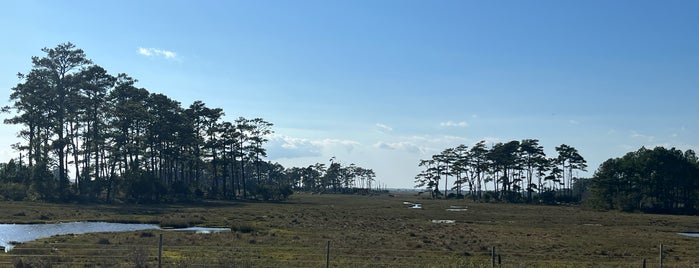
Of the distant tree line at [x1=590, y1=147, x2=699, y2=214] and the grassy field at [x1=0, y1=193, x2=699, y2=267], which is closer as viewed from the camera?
the grassy field at [x1=0, y1=193, x2=699, y2=267]

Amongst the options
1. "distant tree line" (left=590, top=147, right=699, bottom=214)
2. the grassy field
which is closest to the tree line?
the grassy field

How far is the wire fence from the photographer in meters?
16.6

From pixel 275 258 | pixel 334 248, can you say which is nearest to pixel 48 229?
pixel 334 248

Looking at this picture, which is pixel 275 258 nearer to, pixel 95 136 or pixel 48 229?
pixel 48 229

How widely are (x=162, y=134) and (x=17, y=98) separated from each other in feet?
71.8

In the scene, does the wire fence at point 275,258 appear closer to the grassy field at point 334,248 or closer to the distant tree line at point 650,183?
the grassy field at point 334,248

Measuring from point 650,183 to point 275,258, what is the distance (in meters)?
77.6

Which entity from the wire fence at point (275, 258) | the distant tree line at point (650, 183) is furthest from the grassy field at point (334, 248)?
the distant tree line at point (650, 183)

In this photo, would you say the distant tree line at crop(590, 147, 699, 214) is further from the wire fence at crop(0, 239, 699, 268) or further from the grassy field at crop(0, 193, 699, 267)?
the wire fence at crop(0, 239, 699, 268)

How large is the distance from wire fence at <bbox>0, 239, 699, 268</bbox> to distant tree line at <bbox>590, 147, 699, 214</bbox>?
59713 millimetres

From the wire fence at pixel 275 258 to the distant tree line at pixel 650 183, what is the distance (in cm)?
5971

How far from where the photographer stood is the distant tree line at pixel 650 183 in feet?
265

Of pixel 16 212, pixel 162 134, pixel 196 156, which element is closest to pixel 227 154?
pixel 196 156

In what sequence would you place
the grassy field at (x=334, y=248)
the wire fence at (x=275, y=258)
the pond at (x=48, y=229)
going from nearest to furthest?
the wire fence at (x=275, y=258) < the grassy field at (x=334, y=248) < the pond at (x=48, y=229)
